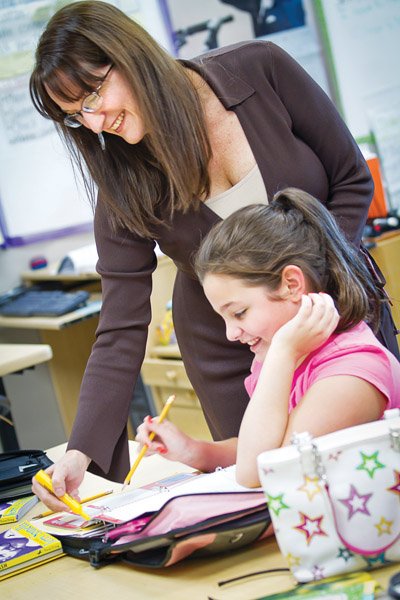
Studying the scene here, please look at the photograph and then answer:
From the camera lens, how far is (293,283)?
1.46 metres

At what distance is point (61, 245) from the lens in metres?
4.78

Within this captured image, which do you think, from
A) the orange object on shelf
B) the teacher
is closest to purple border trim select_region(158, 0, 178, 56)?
the orange object on shelf

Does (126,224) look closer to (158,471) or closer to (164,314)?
(158,471)

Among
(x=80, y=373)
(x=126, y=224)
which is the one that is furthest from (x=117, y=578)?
(x=80, y=373)

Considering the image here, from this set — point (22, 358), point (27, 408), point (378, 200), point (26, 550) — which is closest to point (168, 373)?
point (22, 358)

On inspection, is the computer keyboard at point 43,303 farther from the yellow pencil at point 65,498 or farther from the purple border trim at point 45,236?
the yellow pencil at point 65,498

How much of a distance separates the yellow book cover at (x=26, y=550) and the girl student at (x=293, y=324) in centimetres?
22

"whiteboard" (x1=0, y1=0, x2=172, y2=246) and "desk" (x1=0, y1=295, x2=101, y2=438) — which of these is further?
"whiteboard" (x1=0, y1=0, x2=172, y2=246)

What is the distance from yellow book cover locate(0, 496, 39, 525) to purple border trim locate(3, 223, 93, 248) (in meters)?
2.94

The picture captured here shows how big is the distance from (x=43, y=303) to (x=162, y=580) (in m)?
2.98

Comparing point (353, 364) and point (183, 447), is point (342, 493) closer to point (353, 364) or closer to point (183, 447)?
point (353, 364)

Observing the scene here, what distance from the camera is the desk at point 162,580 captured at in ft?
3.89

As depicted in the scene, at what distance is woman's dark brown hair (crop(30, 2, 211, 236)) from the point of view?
1626mm

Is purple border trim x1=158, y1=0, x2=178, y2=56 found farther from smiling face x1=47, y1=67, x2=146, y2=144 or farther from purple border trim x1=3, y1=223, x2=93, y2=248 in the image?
smiling face x1=47, y1=67, x2=146, y2=144
